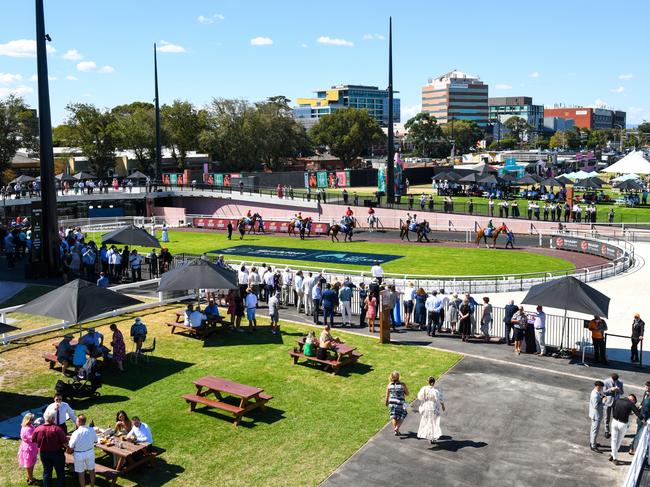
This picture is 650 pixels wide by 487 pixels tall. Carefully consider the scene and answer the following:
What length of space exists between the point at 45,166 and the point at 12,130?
1646 inches

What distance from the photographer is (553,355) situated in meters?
17.2

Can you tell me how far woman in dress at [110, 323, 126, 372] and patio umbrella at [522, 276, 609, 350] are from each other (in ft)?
32.8

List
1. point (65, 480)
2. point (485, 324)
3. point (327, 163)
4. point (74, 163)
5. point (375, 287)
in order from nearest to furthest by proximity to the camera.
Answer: point (65, 480) → point (485, 324) → point (375, 287) → point (74, 163) → point (327, 163)

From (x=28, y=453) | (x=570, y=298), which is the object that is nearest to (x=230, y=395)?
(x=28, y=453)

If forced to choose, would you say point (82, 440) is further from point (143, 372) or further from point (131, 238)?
point (131, 238)

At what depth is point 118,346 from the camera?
609 inches

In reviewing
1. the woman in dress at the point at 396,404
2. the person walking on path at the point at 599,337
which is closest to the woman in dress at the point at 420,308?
the person walking on path at the point at 599,337

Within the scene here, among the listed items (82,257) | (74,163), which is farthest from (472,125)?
(82,257)

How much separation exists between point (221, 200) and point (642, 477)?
167 ft

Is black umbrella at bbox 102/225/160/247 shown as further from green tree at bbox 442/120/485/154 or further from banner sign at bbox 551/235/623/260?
green tree at bbox 442/120/485/154

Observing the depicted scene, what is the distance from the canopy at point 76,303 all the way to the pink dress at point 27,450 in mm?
4662

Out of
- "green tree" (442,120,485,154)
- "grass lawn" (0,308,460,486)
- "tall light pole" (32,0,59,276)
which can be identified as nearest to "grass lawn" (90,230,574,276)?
"tall light pole" (32,0,59,276)

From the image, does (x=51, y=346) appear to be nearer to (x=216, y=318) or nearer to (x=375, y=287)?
(x=216, y=318)

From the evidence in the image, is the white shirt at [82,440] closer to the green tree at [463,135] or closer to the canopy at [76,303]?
the canopy at [76,303]
